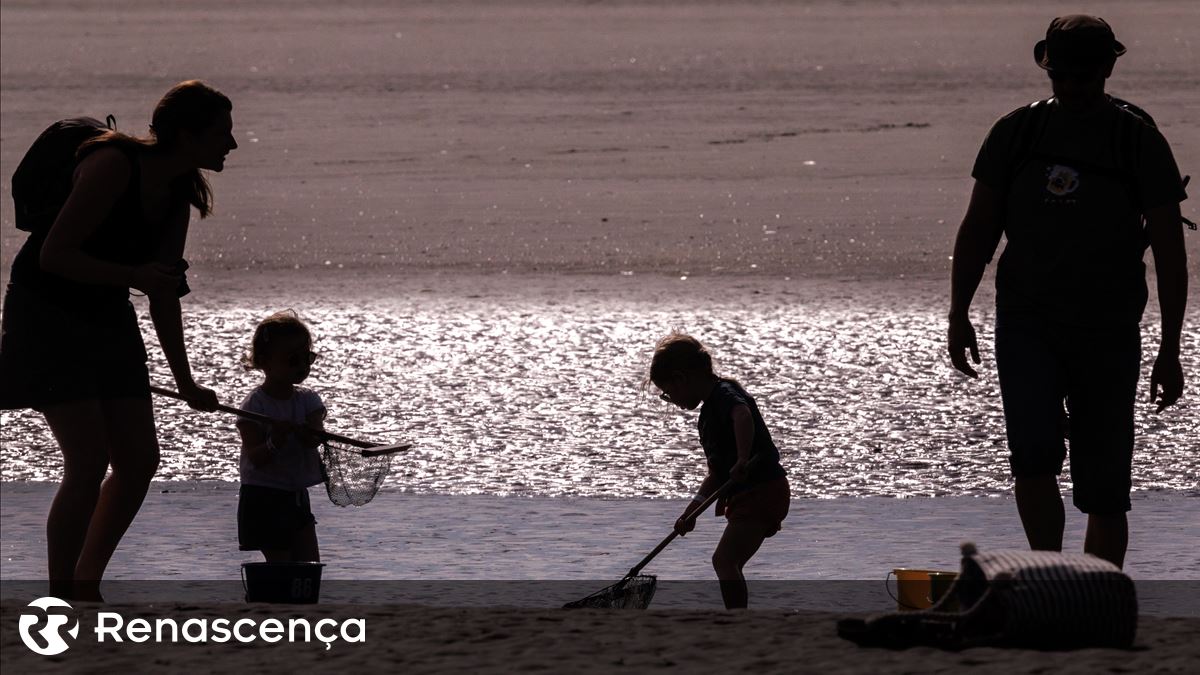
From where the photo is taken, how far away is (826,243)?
40.2 ft

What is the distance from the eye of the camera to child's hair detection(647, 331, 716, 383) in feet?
18.0

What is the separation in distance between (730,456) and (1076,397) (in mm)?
989

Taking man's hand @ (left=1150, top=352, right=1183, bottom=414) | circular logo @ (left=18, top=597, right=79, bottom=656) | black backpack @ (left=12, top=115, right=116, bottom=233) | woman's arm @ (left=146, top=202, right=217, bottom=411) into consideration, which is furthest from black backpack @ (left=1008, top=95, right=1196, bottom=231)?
circular logo @ (left=18, top=597, right=79, bottom=656)

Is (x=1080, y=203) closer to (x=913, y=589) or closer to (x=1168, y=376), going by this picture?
(x=1168, y=376)

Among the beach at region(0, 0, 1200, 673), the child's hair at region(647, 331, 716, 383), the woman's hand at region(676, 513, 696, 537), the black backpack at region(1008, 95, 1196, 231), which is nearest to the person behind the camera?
the beach at region(0, 0, 1200, 673)

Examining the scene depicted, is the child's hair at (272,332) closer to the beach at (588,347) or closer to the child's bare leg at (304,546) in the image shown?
the child's bare leg at (304,546)

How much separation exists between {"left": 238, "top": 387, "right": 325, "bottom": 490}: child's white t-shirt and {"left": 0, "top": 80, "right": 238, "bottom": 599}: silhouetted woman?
1.24 feet

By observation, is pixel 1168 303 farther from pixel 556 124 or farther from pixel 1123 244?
pixel 556 124

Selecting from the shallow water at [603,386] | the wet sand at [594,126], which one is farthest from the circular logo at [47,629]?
the wet sand at [594,126]

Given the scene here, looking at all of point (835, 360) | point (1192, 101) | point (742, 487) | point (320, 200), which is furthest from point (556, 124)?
point (742, 487)

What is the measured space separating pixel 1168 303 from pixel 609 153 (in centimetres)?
1140

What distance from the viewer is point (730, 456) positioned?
5.51m

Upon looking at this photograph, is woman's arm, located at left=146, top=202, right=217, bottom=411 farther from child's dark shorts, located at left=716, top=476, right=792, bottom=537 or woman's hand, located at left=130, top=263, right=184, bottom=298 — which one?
child's dark shorts, located at left=716, top=476, right=792, bottom=537

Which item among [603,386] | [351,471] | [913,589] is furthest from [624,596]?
[603,386]
